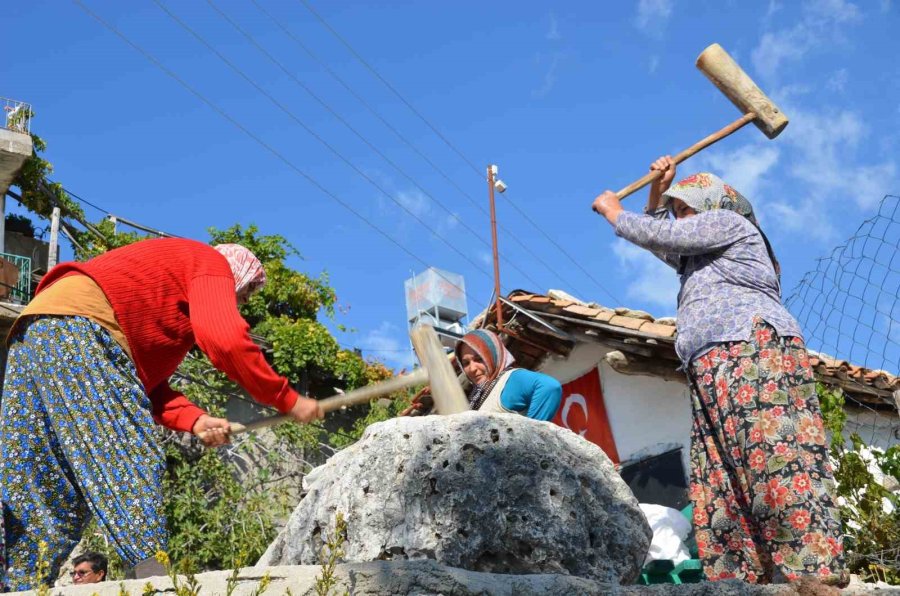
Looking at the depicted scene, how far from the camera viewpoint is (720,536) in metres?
3.75

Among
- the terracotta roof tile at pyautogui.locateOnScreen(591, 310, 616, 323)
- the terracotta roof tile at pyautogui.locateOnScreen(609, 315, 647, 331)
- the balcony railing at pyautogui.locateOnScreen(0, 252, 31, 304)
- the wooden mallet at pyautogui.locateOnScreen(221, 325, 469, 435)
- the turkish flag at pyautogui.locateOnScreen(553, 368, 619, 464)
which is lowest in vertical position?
the wooden mallet at pyautogui.locateOnScreen(221, 325, 469, 435)

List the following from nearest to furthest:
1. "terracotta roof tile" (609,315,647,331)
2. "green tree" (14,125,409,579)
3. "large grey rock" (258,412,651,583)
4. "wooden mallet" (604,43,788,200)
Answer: "large grey rock" (258,412,651,583) → "wooden mallet" (604,43,788,200) → "terracotta roof tile" (609,315,647,331) → "green tree" (14,125,409,579)

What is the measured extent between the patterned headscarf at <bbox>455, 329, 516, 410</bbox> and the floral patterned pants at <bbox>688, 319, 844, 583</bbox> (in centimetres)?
144

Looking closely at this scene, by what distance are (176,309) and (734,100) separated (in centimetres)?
298

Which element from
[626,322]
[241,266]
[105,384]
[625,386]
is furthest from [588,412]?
[105,384]

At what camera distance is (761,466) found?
138 inches

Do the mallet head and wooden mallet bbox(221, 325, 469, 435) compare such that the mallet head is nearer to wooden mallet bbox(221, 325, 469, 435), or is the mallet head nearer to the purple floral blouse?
the purple floral blouse

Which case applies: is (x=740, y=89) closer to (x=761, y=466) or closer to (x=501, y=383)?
(x=501, y=383)

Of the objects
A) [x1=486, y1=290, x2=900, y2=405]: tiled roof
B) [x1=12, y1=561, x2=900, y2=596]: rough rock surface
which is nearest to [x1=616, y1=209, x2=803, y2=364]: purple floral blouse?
[x1=12, y1=561, x2=900, y2=596]: rough rock surface

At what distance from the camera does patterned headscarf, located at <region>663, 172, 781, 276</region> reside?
414cm

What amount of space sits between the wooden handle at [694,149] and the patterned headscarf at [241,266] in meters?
1.74

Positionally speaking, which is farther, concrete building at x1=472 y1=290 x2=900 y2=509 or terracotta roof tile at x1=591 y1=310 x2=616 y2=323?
terracotta roof tile at x1=591 y1=310 x2=616 y2=323

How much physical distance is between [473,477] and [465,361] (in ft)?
6.45

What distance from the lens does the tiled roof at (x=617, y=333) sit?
22.6 feet
